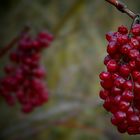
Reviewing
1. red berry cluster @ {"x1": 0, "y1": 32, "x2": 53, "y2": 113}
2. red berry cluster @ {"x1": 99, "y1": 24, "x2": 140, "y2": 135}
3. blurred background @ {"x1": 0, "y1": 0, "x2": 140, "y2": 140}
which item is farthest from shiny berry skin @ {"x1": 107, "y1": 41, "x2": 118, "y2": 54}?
blurred background @ {"x1": 0, "y1": 0, "x2": 140, "y2": 140}

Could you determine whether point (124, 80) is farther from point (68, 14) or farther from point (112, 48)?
point (68, 14)

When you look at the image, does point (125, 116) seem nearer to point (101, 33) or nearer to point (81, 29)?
point (81, 29)

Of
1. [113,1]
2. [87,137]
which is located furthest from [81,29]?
[113,1]

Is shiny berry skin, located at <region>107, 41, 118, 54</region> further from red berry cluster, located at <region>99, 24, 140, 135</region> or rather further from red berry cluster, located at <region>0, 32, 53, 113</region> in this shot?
red berry cluster, located at <region>0, 32, 53, 113</region>

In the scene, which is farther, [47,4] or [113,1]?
[47,4]

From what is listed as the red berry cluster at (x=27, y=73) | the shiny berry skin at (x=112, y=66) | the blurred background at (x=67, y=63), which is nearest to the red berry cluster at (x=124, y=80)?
the shiny berry skin at (x=112, y=66)

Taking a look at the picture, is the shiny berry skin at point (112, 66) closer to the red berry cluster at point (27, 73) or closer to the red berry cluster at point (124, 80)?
the red berry cluster at point (124, 80)

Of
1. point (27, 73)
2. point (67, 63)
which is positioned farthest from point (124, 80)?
point (67, 63)
